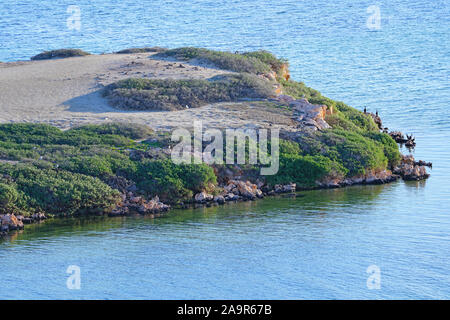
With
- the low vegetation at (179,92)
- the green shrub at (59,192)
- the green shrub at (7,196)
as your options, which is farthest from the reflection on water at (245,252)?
the low vegetation at (179,92)

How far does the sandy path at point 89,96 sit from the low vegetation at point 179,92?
599mm

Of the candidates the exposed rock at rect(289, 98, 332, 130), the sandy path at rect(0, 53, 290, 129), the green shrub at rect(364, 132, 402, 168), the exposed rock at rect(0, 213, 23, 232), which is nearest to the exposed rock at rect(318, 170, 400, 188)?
the green shrub at rect(364, 132, 402, 168)

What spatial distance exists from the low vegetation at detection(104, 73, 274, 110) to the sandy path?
599 mm

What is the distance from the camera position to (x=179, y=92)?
3362cm

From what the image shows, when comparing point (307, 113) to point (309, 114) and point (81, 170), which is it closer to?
point (309, 114)

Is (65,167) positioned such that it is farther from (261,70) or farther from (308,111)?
(261,70)

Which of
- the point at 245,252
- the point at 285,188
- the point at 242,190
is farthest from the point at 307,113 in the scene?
the point at 245,252

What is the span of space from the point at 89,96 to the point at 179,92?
153 inches

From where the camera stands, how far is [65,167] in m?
26.0

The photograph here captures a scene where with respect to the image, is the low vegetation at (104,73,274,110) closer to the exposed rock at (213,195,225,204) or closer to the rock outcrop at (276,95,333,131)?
the rock outcrop at (276,95,333,131)

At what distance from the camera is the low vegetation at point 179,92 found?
108ft

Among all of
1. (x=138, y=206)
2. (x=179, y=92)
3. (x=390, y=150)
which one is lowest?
(x=138, y=206)

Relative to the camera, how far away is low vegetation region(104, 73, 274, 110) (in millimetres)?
33000

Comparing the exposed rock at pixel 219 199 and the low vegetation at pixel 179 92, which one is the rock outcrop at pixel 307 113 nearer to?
the low vegetation at pixel 179 92
